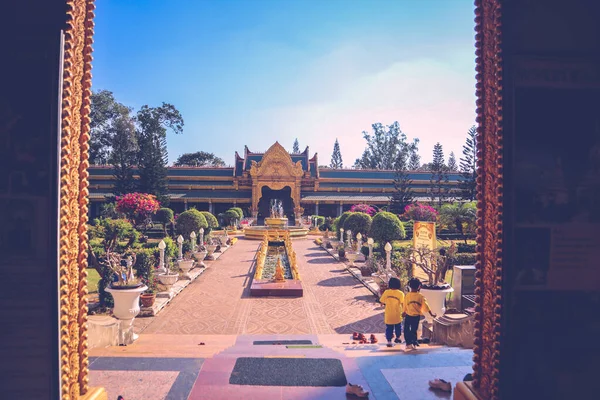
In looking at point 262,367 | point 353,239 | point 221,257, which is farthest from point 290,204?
point 262,367

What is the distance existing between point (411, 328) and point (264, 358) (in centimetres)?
254

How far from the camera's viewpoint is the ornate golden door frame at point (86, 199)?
2998mm

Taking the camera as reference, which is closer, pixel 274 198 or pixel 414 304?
pixel 414 304

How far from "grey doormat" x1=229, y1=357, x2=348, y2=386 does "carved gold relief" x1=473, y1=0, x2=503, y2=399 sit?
1.72 meters

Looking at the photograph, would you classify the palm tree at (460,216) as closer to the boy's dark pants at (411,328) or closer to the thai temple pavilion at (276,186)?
the thai temple pavilion at (276,186)

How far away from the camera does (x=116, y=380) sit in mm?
4531

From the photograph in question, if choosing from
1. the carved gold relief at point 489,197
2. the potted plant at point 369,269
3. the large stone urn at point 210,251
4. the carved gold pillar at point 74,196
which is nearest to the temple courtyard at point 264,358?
the carved gold relief at point 489,197

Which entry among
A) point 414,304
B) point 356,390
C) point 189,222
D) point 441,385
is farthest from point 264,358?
point 189,222

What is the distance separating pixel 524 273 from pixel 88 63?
4.08m

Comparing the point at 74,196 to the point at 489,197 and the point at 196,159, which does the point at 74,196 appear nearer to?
the point at 489,197

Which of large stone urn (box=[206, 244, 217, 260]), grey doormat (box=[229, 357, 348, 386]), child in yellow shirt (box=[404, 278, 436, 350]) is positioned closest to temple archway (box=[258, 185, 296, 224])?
large stone urn (box=[206, 244, 217, 260])

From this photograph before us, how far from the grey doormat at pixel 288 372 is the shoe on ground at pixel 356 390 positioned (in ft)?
0.91

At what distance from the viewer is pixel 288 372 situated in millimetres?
4789

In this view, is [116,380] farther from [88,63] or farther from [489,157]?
[489,157]
